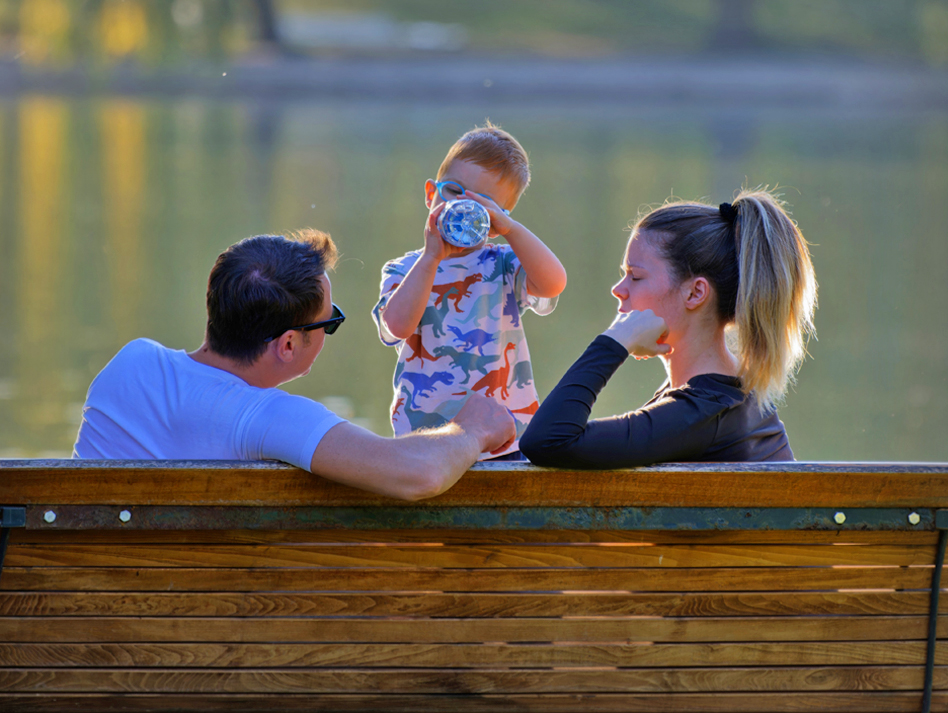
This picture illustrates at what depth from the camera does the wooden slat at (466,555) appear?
1.86 m

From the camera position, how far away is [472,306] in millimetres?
2777

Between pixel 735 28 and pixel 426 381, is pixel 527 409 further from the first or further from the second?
pixel 735 28

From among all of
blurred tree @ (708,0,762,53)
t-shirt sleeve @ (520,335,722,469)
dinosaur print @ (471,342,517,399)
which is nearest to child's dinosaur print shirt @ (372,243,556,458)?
dinosaur print @ (471,342,517,399)

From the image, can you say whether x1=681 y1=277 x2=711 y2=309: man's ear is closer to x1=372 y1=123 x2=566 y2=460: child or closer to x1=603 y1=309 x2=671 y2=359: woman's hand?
x1=603 y1=309 x2=671 y2=359: woman's hand

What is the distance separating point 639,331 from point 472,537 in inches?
20.1

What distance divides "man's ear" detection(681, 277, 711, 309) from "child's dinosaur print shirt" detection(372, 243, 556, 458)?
24.6 inches

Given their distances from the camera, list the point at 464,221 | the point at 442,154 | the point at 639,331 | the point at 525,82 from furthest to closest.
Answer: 1. the point at 525,82
2. the point at 442,154
3. the point at 464,221
4. the point at 639,331

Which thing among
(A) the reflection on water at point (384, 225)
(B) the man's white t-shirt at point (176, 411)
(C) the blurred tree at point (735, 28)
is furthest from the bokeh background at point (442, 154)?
(B) the man's white t-shirt at point (176, 411)

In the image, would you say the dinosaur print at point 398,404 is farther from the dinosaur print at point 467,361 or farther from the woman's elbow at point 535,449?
the woman's elbow at point 535,449

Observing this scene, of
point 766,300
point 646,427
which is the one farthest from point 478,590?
point 766,300

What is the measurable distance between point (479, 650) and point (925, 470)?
80 cm

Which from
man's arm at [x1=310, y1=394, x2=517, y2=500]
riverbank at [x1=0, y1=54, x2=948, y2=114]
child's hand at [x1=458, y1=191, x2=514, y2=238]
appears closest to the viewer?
man's arm at [x1=310, y1=394, x2=517, y2=500]

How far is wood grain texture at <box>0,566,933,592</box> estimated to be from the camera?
1.86 metres

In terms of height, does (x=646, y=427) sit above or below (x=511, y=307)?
below
